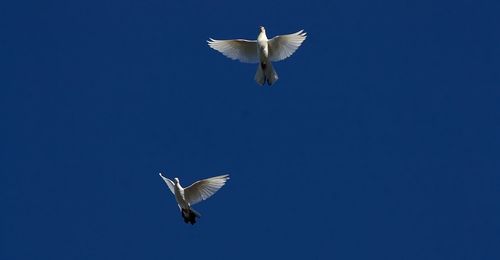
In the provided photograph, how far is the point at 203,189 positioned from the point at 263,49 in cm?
Answer: 386

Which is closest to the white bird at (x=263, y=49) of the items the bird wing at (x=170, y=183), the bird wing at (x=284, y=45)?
the bird wing at (x=284, y=45)

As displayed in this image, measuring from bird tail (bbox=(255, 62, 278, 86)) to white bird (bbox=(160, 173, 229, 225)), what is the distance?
282 centimetres

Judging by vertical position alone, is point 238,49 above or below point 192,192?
above

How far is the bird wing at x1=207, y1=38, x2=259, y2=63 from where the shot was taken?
2738cm

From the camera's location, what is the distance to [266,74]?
27.0 meters

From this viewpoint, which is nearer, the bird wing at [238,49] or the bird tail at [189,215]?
the bird tail at [189,215]

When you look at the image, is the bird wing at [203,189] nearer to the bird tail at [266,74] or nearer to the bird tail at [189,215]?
the bird tail at [189,215]

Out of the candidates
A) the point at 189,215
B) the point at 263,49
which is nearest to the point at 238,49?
the point at 263,49

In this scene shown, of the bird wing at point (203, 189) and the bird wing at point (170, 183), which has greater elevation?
the bird wing at point (170, 183)

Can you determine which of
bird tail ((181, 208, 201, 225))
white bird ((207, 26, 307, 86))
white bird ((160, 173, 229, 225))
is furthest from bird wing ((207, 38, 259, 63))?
bird tail ((181, 208, 201, 225))

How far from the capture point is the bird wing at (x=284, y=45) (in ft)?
86.7

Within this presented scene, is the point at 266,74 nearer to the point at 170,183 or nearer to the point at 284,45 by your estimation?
the point at 284,45

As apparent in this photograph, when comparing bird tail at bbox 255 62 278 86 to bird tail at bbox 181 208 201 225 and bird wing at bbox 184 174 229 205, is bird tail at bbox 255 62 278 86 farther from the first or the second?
bird tail at bbox 181 208 201 225

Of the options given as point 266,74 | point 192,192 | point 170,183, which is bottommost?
point 192,192
